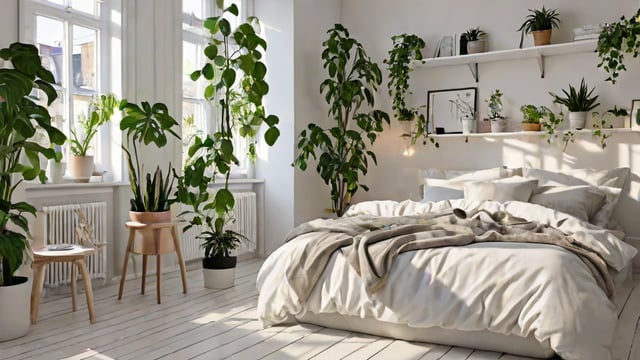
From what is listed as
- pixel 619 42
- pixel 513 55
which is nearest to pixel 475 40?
pixel 513 55

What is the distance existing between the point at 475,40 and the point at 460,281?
3.37 m

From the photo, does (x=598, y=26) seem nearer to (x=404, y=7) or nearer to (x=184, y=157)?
(x=404, y=7)

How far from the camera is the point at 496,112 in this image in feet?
18.2

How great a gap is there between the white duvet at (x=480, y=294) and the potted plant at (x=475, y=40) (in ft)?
8.66

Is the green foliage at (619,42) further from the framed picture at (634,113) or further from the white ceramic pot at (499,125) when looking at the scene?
the white ceramic pot at (499,125)

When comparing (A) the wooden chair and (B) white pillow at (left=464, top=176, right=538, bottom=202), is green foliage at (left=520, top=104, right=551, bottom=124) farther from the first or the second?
(A) the wooden chair

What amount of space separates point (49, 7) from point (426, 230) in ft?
10.2

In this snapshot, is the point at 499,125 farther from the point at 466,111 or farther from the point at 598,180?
the point at 598,180

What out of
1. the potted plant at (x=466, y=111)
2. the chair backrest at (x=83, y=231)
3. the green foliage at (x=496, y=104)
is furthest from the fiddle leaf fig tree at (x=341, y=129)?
the chair backrest at (x=83, y=231)

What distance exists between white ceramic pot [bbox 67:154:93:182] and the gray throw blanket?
66.9 inches

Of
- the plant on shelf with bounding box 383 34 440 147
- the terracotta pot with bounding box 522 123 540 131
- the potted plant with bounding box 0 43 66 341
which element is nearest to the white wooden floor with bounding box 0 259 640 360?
the potted plant with bounding box 0 43 66 341

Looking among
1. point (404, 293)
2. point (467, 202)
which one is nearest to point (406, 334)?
point (404, 293)

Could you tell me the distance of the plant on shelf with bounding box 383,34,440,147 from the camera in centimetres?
574

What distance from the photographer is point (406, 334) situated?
3080 mm
